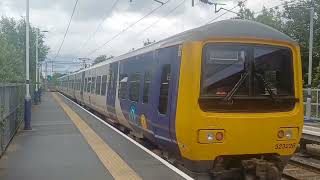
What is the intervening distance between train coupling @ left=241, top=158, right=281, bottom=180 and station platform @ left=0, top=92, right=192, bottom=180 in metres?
1.27

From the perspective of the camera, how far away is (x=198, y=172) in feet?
30.5

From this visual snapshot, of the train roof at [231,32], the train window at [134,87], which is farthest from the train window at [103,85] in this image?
the train roof at [231,32]

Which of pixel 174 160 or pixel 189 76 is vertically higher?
pixel 189 76

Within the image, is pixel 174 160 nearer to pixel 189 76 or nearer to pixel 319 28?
pixel 189 76

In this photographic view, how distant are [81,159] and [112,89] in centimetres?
776

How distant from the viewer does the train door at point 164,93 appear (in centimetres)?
990

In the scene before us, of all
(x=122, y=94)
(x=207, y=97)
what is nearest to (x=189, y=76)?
(x=207, y=97)

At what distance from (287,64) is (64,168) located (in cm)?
440

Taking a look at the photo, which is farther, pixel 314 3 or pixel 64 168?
pixel 314 3

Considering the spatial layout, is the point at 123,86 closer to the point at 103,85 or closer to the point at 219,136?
the point at 103,85

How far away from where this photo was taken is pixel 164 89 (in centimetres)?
1041

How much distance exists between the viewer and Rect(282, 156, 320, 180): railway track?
12039mm

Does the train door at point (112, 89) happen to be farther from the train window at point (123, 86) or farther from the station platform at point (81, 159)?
the station platform at point (81, 159)

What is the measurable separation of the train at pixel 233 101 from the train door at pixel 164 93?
0.07ft
